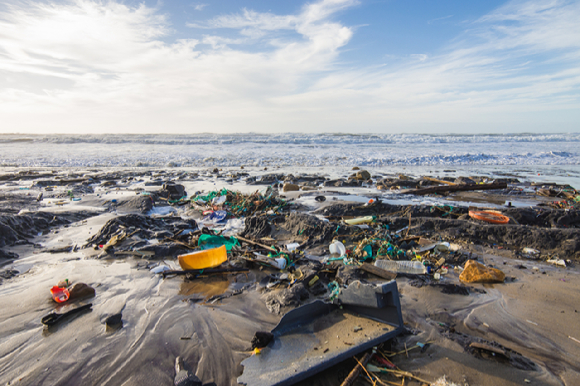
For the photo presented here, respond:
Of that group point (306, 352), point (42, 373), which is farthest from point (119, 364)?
point (306, 352)

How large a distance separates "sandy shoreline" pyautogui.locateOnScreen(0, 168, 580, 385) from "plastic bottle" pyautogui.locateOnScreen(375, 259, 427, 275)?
1.03 ft

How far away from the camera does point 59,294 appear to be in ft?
11.4

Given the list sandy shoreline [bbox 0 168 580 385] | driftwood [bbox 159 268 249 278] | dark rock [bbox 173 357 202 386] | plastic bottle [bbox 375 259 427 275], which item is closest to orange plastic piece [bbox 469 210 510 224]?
sandy shoreline [bbox 0 168 580 385]

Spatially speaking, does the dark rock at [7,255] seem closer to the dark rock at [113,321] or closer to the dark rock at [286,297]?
the dark rock at [113,321]

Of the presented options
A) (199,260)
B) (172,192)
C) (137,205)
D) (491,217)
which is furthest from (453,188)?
(137,205)

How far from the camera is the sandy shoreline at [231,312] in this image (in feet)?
7.84

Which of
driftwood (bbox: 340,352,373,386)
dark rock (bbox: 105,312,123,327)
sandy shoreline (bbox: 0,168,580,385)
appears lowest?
sandy shoreline (bbox: 0,168,580,385)

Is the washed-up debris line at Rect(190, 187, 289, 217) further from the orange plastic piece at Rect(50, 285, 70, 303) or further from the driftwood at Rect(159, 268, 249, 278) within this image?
the orange plastic piece at Rect(50, 285, 70, 303)

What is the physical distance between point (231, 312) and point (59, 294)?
2.07 meters

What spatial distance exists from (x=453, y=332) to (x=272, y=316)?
1772 millimetres

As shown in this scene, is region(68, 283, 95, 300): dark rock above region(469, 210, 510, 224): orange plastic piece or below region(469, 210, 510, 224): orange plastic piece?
below

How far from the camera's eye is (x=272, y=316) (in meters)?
3.21

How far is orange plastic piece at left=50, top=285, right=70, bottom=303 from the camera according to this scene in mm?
3418

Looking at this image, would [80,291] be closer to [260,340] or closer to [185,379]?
[185,379]
